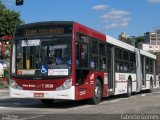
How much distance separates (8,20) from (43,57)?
4407 cm

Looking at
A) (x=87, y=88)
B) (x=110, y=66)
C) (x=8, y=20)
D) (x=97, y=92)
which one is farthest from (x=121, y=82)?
(x=8, y=20)

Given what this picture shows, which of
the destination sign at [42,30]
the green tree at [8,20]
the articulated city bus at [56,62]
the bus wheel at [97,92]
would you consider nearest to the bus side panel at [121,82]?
the bus wheel at [97,92]

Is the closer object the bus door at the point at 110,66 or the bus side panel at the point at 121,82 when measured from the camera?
the bus door at the point at 110,66

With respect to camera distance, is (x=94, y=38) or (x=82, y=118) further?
(x=94, y=38)

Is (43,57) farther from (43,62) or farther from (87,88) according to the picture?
(87,88)

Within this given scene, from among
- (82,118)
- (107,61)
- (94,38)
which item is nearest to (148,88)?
(107,61)

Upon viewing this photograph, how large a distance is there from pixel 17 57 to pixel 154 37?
550ft

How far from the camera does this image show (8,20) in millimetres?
59344

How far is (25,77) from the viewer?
54.2 ft

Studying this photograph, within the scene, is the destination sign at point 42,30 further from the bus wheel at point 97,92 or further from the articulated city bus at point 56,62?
the bus wheel at point 97,92

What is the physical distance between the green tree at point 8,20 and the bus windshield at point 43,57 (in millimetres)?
42077

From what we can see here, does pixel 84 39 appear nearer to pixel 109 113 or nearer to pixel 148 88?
pixel 109 113

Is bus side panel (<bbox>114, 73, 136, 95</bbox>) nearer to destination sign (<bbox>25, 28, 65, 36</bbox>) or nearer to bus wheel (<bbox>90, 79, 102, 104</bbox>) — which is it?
bus wheel (<bbox>90, 79, 102, 104</bbox>)

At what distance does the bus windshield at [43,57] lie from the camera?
16.1 metres
